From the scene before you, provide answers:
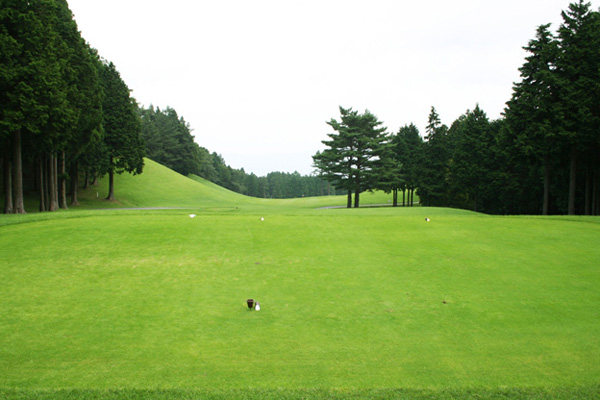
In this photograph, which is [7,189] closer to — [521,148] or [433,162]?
[521,148]

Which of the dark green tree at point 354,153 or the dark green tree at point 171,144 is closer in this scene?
the dark green tree at point 354,153

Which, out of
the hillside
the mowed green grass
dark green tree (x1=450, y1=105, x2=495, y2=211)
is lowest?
the mowed green grass

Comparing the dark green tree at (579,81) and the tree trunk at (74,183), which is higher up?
the dark green tree at (579,81)

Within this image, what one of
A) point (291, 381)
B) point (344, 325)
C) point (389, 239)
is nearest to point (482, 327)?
point (344, 325)

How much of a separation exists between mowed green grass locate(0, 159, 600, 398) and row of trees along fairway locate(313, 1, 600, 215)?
55.0ft

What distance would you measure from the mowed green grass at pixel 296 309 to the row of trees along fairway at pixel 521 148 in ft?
55.0

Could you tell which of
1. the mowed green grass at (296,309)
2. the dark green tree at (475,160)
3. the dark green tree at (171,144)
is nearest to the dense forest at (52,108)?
the mowed green grass at (296,309)

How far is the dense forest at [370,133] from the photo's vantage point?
71.8 ft

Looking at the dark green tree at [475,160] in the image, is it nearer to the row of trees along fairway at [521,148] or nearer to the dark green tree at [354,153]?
the row of trees along fairway at [521,148]

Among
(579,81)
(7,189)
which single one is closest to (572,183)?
(579,81)

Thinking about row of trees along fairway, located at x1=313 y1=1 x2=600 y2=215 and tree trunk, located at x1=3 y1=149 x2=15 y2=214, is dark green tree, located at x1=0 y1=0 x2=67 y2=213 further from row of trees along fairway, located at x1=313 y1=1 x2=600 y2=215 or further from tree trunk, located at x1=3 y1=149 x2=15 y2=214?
row of trees along fairway, located at x1=313 y1=1 x2=600 y2=215

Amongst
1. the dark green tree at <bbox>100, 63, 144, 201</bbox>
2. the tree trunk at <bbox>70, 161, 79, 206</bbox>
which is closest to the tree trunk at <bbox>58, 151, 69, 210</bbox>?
the tree trunk at <bbox>70, 161, 79, 206</bbox>

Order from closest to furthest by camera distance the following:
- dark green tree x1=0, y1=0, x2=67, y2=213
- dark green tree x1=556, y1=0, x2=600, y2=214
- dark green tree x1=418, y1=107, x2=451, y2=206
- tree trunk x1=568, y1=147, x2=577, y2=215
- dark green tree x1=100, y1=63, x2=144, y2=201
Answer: dark green tree x1=0, y1=0, x2=67, y2=213 → dark green tree x1=556, y1=0, x2=600, y2=214 → tree trunk x1=568, y1=147, x2=577, y2=215 → dark green tree x1=100, y1=63, x2=144, y2=201 → dark green tree x1=418, y1=107, x2=451, y2=206

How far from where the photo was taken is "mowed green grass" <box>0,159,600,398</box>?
5.52 meters
